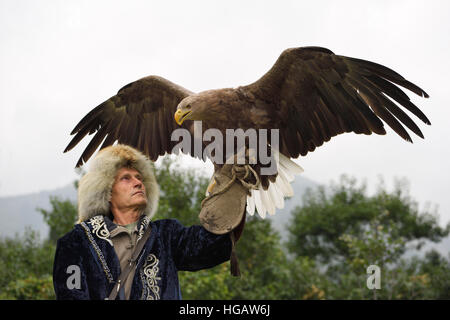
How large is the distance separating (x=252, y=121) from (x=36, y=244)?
15236 mm

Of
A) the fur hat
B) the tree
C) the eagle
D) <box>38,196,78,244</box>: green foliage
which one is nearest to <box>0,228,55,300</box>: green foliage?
<box>38,196,78,244</box>: green foliage

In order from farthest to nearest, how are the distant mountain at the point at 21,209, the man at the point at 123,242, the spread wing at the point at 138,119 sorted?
the distant mountain at the point at 21,209
the spread wing at the point at 138,119
the man at the point at 123,242

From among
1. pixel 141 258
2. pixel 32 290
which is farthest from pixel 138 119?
pixel 32 290

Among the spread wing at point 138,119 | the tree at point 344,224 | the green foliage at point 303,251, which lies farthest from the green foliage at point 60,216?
the spread wing at point 138,119

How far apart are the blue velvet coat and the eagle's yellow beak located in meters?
0.73

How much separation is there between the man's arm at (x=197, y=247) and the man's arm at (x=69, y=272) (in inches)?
18.6

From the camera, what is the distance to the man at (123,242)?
84.5 inches

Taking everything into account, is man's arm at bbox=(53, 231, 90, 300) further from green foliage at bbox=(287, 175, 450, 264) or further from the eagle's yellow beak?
green foliage at bbox=(287, 175, 450, 264)

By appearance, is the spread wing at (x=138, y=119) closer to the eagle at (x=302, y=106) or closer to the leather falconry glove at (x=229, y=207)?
the eagle at (x=302, y=106)

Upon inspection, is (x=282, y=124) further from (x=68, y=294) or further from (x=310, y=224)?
(x=310, y=224)

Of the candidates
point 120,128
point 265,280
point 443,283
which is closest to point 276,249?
point 265,280

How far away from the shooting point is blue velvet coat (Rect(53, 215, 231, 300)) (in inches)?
83.5
